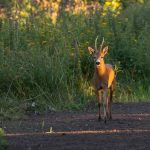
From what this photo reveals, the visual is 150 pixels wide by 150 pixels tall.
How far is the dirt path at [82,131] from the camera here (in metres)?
8.40

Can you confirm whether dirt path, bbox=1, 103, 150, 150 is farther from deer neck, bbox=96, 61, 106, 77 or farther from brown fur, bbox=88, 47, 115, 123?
deer neck, bbox=96, 61, 106, 77

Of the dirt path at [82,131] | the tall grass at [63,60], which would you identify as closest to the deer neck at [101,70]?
the dirt path at [82,131]

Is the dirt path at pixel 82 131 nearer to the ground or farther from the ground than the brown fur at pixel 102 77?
nearer to the ground

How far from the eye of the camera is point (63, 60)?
46.3 ft

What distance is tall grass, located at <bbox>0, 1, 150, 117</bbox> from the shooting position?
1342 cm

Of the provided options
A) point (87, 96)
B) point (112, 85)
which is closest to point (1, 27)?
point (87, 96)

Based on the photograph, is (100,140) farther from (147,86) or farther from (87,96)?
(147,86)

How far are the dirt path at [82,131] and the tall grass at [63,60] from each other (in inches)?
36.5

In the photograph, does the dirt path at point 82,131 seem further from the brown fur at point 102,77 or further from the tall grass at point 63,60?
the tall grass at point 63,60

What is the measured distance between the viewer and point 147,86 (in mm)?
15016

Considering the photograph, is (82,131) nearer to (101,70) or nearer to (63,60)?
(101,70)

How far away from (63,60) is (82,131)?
4.55 metres

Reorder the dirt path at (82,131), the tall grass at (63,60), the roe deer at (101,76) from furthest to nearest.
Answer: the tall grass at (63,60) → the roe deer at (101,76) → the dirt path at (82,131)

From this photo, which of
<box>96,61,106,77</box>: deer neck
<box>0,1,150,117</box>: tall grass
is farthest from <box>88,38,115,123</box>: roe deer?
<box>0,1,150,117</box>: tall grass
